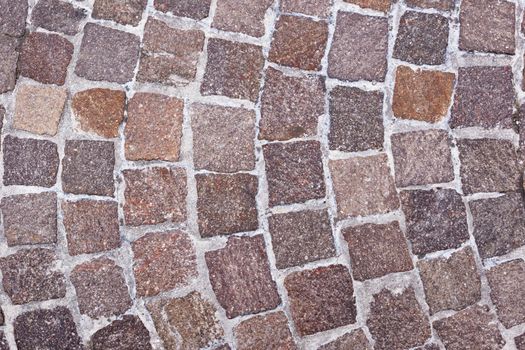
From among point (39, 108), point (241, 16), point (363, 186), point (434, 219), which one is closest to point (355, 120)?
point (363, 186)

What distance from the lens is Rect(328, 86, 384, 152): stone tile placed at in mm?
2684

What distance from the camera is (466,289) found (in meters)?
2.70

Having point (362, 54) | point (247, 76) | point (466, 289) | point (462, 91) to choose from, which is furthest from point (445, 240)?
point (247, 76)

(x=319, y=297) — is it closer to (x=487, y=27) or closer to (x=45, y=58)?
(x=487, y=27)

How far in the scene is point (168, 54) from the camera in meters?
2.65

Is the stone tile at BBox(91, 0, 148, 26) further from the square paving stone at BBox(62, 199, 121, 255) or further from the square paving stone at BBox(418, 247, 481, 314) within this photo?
the square paving stone at BBox(418, 247, 481, 314)

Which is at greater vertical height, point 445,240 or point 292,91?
point 292,91

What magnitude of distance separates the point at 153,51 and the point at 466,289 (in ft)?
5.03

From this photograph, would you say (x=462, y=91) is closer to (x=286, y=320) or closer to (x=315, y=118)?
(x=315, y=118)

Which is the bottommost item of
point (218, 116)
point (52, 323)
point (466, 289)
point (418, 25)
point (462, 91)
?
point (52, 323)

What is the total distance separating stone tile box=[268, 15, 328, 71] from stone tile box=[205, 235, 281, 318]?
72cm

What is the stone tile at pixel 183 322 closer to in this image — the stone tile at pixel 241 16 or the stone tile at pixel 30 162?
the stone tile at pixel 30 162

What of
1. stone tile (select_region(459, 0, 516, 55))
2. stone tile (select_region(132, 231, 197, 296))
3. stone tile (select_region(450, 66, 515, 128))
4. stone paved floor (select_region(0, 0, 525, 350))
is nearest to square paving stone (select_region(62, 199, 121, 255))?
stone paved floor (select_region(0, 0, 525, 350))

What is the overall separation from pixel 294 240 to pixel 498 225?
0.82 metres
